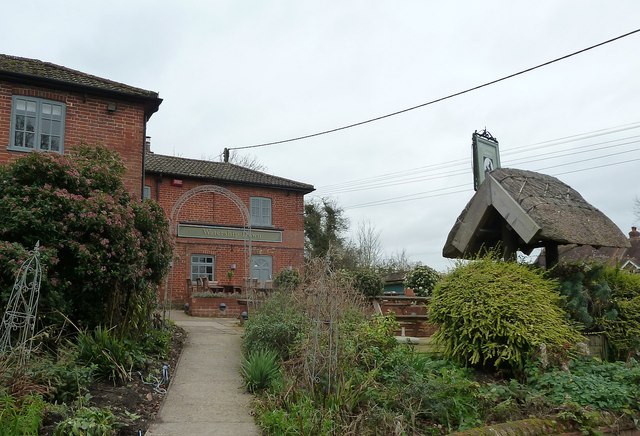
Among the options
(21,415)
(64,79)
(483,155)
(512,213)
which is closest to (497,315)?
(512,213)

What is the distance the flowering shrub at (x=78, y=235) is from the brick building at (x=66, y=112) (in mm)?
3717

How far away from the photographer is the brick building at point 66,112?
1236 cm

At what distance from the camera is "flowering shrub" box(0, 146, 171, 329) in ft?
25.8

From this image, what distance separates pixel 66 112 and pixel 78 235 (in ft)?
19.1

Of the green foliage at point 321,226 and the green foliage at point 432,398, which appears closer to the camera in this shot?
the green foliage at point 432,398

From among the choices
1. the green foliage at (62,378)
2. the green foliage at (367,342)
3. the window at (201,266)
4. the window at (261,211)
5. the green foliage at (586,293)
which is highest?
the window at (261,211)

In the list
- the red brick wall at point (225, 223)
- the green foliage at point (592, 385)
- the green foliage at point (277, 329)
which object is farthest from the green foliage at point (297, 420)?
the red brick wall at point (225, 223)

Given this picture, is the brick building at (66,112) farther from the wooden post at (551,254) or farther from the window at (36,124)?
the wooden post at (551,254)

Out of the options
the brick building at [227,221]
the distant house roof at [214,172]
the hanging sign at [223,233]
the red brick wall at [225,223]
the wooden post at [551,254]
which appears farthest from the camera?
the distant house roof at [214,172]

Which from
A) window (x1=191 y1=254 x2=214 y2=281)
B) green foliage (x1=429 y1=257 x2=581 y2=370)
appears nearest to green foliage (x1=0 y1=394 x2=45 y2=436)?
green foliage (x1=429 y1=257 x2=581 y2=370)

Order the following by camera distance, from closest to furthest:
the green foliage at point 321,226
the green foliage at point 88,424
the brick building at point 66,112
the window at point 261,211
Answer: the green foliage at point 88,424
the brick building at point 66,112
the window at point 261,211
the green foliage at point 321,226

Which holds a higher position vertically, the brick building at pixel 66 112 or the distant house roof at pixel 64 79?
the distant house roof at pixel 64 79

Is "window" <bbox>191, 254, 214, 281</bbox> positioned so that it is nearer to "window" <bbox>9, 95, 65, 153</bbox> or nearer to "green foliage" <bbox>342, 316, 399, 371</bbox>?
"window" <bbox>9, 95, 65, 153</bbox>

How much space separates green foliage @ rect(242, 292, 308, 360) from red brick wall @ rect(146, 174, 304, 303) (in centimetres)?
1158
